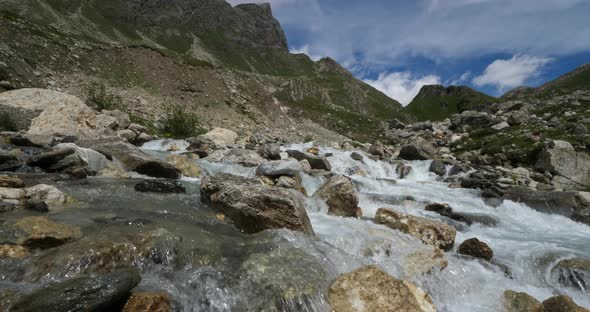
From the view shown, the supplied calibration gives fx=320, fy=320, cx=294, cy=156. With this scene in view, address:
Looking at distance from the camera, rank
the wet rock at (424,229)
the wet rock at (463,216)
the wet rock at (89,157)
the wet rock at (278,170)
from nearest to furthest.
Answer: the wet rock at (424,229) < the wet rock at (89,157) < the wet rock at (463,216) < the wet rock at (278,170)

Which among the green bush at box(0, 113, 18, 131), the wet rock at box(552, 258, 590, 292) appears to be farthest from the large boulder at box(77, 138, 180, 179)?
the wet rock at box(552, 258, 590, 292)

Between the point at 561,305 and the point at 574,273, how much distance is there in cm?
260

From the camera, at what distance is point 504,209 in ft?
51.7

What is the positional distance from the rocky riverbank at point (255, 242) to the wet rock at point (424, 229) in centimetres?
4

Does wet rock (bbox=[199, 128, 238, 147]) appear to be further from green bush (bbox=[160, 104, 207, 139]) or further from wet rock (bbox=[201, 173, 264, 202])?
wet rock (bbox=[201, 173, 264, 202])

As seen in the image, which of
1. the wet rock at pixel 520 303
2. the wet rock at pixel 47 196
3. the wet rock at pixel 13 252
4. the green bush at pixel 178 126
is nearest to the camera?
the wet rock at pixel 13 252

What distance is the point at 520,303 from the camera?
21.2 feet

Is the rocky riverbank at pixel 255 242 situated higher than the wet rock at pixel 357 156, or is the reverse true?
the wet rock at pixel 357 156

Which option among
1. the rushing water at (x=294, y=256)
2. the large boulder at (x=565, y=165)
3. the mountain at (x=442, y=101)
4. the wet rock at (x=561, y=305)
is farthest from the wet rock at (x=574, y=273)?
the mountain at (x=442, y=101)

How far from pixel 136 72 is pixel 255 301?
140 ft

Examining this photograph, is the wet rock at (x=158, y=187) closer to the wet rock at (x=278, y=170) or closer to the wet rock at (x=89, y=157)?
the wet rock at (x=89, y=157)

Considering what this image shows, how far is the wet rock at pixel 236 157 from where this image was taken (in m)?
18.5

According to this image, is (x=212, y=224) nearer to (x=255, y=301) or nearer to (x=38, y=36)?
Answer: (x=255, y=301)

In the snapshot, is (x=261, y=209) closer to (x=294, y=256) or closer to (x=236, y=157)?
(x=294, y=256)
